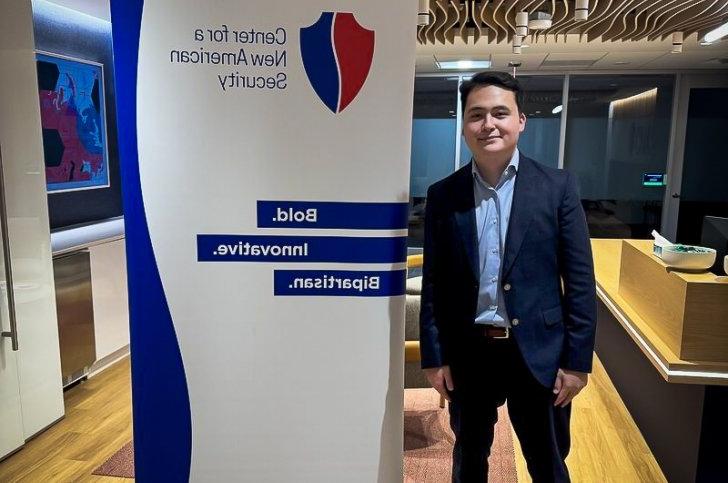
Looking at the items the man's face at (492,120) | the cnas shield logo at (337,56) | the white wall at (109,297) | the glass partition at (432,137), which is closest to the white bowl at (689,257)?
the man's face at (492,120)

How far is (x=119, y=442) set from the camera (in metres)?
3.28

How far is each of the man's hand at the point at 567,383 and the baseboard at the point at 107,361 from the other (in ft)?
11.2

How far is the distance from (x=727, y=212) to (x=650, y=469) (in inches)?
234

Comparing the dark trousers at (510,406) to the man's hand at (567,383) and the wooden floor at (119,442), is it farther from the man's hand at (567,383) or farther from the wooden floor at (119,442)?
the wooden floor at (119,442)

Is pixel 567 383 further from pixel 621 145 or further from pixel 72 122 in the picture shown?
pixel 621 145

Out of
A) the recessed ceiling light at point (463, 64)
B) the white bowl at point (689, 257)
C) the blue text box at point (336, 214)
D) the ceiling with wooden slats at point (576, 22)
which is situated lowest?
the white bowl at point (689, 257)

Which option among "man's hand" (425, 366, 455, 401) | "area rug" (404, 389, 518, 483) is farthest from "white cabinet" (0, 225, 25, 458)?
"man's hand" (425, 366, 455, 401)

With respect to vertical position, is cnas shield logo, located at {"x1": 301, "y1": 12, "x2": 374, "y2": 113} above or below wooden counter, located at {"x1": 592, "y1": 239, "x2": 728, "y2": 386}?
above

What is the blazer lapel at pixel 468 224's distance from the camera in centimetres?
197

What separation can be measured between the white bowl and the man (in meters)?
0.80

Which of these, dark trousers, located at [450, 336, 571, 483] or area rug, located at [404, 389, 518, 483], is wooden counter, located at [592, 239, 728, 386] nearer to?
dark trousers, located at [450, 336, 571, 483]

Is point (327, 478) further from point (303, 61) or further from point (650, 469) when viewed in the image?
point (650, 469)

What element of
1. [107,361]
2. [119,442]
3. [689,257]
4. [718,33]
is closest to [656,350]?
[689,257]

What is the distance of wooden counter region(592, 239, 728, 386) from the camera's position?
7.54ft
